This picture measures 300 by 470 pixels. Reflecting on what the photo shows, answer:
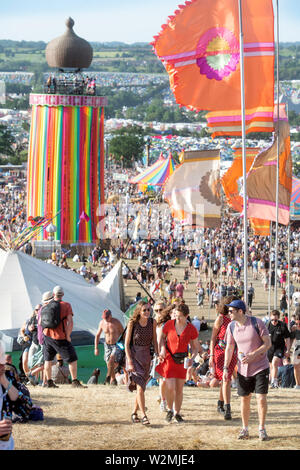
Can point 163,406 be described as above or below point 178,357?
below

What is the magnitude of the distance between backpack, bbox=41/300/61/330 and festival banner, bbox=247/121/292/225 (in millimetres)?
4983

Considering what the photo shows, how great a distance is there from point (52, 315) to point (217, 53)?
497cm

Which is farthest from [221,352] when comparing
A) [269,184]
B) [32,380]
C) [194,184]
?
[269,184]

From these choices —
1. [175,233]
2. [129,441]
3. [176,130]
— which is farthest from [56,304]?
[176,130]

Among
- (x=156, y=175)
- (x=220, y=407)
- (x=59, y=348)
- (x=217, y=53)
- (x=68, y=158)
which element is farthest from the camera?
(x=156, y=175)

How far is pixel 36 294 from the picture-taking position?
54.5 ft

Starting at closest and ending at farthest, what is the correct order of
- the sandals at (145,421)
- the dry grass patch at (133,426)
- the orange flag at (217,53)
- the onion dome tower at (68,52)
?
the dry grass patch at (133,426) → the sandals at (145,421) → the orange flag at (217,53) → the onion dome tower at (68,52)

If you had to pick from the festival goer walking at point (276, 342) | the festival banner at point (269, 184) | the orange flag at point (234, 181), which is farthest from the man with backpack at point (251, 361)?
the orange flag at point (234, 181)

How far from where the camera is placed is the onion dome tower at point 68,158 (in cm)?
3225

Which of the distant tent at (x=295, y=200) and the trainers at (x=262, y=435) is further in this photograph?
the distant tent at (x=295, y=200)

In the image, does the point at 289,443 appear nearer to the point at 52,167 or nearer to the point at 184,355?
the point at 184,355

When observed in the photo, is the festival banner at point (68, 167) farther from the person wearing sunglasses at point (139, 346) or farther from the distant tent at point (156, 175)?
the person wearing sunglasses at point (139, 346)

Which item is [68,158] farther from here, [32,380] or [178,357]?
[178,357]

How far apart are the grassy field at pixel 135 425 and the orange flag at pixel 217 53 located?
454 centimetres
